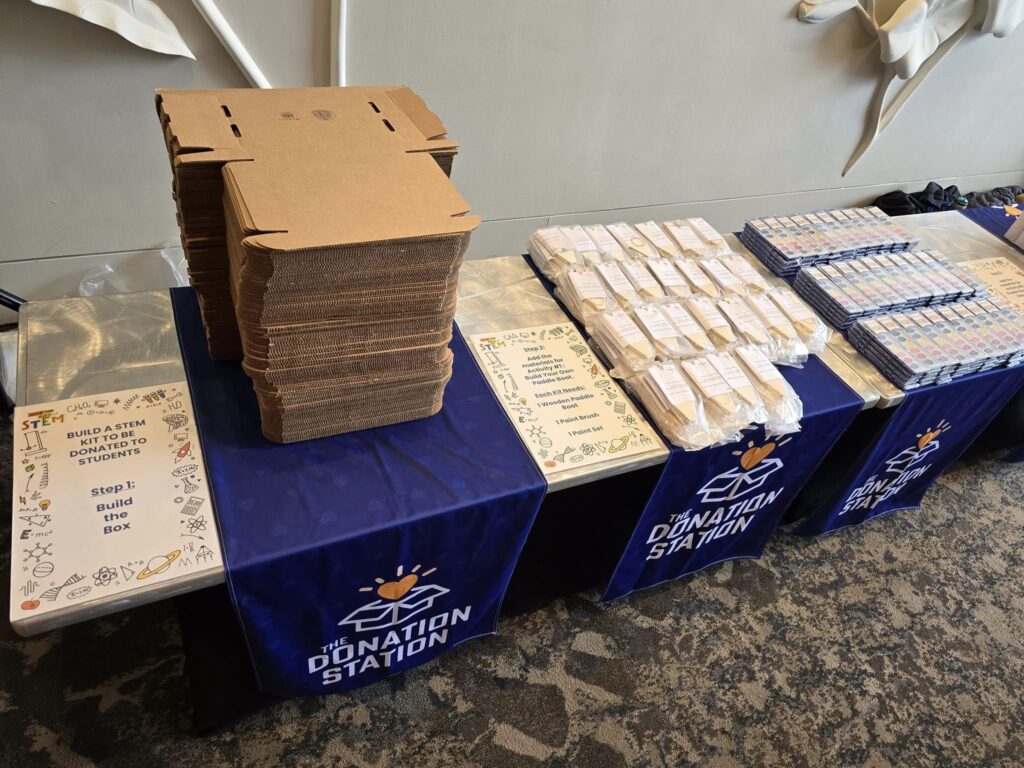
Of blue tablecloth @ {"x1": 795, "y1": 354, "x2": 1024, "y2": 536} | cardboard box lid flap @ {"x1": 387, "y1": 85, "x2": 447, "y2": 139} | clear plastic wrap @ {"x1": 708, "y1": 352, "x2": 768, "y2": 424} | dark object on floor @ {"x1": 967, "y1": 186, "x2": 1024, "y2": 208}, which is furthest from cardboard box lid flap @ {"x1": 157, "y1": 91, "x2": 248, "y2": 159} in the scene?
dark object on floor @ {"x1": 967, "y1": 186, "x2": 1024, "y2": 208}

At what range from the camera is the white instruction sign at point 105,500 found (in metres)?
0.93

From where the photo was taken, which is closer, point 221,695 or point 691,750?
point 221,695

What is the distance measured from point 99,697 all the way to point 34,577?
2.25 ft

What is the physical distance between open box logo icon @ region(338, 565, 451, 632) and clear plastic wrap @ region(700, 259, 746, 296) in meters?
0.96

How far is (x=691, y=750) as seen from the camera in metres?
1.52

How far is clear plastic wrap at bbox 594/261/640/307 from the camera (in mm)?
1521

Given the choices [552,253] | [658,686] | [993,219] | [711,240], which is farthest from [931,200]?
[658,686]

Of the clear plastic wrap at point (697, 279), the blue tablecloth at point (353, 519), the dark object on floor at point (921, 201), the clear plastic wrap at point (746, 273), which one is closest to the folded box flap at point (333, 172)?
the blue tablecloth at point (353, 519)

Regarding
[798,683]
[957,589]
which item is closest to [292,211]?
[798,683]

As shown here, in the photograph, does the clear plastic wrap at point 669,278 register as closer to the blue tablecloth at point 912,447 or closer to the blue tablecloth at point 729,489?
the blue tablecloth at point 729,489

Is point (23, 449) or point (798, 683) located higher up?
point (23, 449)

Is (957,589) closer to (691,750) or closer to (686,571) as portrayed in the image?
(686,571)

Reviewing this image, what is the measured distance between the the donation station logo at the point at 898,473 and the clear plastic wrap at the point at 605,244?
2.90ft

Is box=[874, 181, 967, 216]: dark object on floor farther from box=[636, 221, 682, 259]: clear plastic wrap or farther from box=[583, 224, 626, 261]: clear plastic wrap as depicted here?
box=[583, 224, 626, 261]: clear plastic wrap
